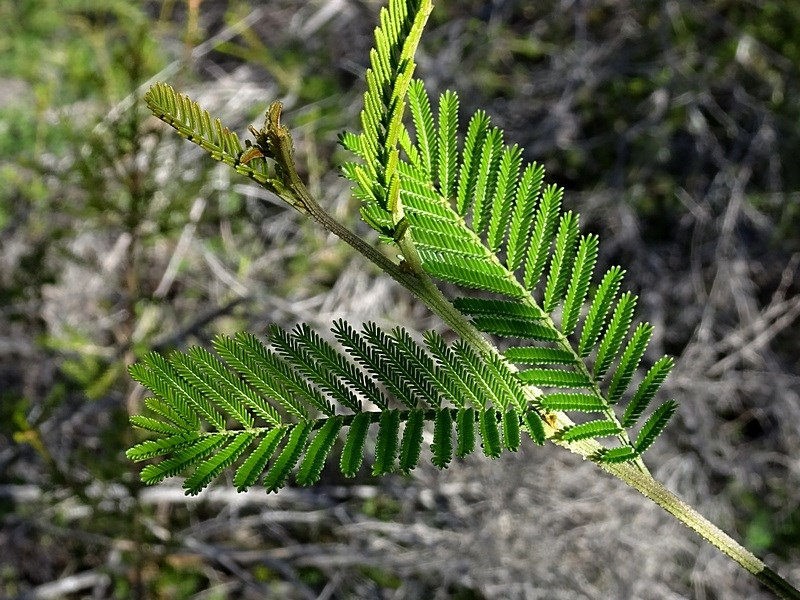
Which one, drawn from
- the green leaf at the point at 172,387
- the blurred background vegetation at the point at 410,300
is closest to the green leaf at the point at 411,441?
the green leaf at the point at 172,387

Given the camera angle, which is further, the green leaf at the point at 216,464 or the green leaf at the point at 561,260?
the green leaf at the point at 561,260

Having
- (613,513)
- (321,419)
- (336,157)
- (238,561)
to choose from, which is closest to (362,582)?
(238,561)

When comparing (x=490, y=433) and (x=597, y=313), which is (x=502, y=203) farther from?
(x=490, y=433)

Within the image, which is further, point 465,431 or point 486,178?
point 486,178

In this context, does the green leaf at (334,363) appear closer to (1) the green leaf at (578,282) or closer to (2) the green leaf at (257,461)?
(2) the green leaf at (257,461)

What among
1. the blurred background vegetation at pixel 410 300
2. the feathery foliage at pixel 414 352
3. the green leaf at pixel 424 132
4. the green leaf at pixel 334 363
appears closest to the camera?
the feathery foliage at pixel 414 352

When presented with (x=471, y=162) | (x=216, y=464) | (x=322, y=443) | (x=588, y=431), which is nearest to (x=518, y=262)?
(x=471, y=162)

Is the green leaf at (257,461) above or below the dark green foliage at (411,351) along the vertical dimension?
below

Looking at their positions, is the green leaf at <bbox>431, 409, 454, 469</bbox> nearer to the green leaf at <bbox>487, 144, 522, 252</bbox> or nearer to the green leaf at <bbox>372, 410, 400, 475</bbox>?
the green leaf at <bbox>372, 410, 400, 475</bbox>
